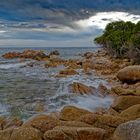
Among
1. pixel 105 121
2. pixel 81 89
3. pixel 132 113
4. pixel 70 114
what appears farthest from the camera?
pixel 81 89

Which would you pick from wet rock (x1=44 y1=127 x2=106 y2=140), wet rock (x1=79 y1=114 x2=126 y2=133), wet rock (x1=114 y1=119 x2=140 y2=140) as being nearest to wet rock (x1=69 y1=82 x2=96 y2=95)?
wet rock (x1=79 y1=114 x2=126 y2=133)

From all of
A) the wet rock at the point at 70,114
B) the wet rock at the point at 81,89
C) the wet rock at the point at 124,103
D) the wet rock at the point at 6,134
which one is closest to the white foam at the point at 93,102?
the wet rock at the point at 81,89

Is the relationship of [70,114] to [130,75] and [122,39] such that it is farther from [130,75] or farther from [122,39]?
[122,39]

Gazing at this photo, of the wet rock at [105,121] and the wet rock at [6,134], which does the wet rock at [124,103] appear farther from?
the wet rock at [6,134]

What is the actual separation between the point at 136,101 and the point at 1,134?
316 inches

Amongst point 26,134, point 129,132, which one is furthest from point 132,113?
point 26,134

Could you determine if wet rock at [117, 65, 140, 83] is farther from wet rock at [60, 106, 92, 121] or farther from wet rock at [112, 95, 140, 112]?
wet rock at [60, 106, 92, 121]

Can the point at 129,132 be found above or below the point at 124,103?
above

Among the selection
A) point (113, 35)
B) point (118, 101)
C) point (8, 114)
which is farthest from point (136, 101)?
point (113, 35)

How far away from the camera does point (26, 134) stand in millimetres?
10156

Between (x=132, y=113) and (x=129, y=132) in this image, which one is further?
(x=132, y=113)

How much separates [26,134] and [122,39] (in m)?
50.3

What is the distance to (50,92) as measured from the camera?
972 inches

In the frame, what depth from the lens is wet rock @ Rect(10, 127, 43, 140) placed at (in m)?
10.1
